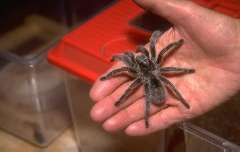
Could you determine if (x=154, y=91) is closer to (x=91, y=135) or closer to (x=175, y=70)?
(x=175, y=70)

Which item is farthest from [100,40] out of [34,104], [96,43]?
[34,104]

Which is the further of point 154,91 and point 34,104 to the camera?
point 34,104

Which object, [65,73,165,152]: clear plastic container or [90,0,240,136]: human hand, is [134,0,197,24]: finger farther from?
[65,73,165,152]: clear plastic container

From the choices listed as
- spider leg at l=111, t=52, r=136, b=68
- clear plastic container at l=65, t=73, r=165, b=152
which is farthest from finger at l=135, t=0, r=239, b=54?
clear plastic container at l=65, t=73, r=165, b=152

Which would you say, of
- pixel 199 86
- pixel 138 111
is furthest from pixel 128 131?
pixel 199 86

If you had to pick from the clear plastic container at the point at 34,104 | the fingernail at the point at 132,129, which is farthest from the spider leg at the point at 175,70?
the clear plastic container at the point at 34,104

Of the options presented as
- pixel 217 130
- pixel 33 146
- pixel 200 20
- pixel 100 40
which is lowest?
pixel 33 146
